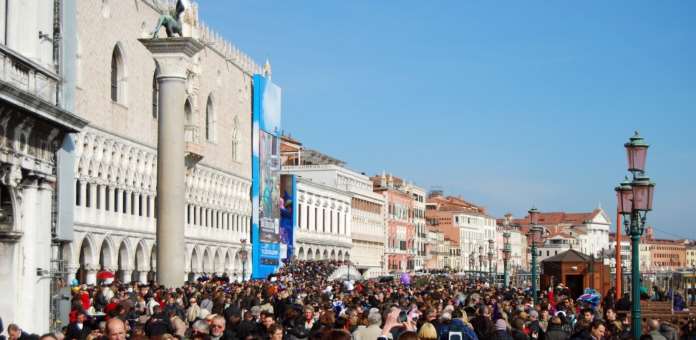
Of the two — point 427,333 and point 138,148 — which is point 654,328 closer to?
point 427,333

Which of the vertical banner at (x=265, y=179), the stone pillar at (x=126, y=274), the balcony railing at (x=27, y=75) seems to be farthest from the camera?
the vertical banner at (x=265, y=179)

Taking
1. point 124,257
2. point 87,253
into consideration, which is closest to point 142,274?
point 124,257

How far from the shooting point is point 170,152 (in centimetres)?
2214

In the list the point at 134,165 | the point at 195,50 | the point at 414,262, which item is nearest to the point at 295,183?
the point at 134,165

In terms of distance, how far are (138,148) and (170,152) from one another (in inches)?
930

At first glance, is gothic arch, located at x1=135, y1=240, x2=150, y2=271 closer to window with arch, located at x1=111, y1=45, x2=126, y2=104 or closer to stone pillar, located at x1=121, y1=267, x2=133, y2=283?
stone pillar, located at x1=121, y1=267, x2=133, y2=283

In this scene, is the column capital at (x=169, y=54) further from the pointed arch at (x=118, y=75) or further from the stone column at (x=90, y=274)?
the pointed arch at (x=118, y=75)

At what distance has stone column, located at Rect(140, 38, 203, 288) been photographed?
22.1 metres

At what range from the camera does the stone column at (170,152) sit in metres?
22.1

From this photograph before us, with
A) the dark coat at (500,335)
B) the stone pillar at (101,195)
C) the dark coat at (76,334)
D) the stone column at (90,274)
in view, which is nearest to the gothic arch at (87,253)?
the stone column at (90,274)

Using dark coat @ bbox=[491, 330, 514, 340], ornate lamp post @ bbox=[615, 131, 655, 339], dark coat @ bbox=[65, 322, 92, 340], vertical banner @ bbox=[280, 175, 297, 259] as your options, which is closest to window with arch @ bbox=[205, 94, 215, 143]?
vertical banner @ bbox=[280, 175, 297, 259]

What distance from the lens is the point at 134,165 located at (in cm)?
4525

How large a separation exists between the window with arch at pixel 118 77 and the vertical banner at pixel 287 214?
72.1 ft

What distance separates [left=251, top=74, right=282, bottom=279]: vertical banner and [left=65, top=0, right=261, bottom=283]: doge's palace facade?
0.88m
